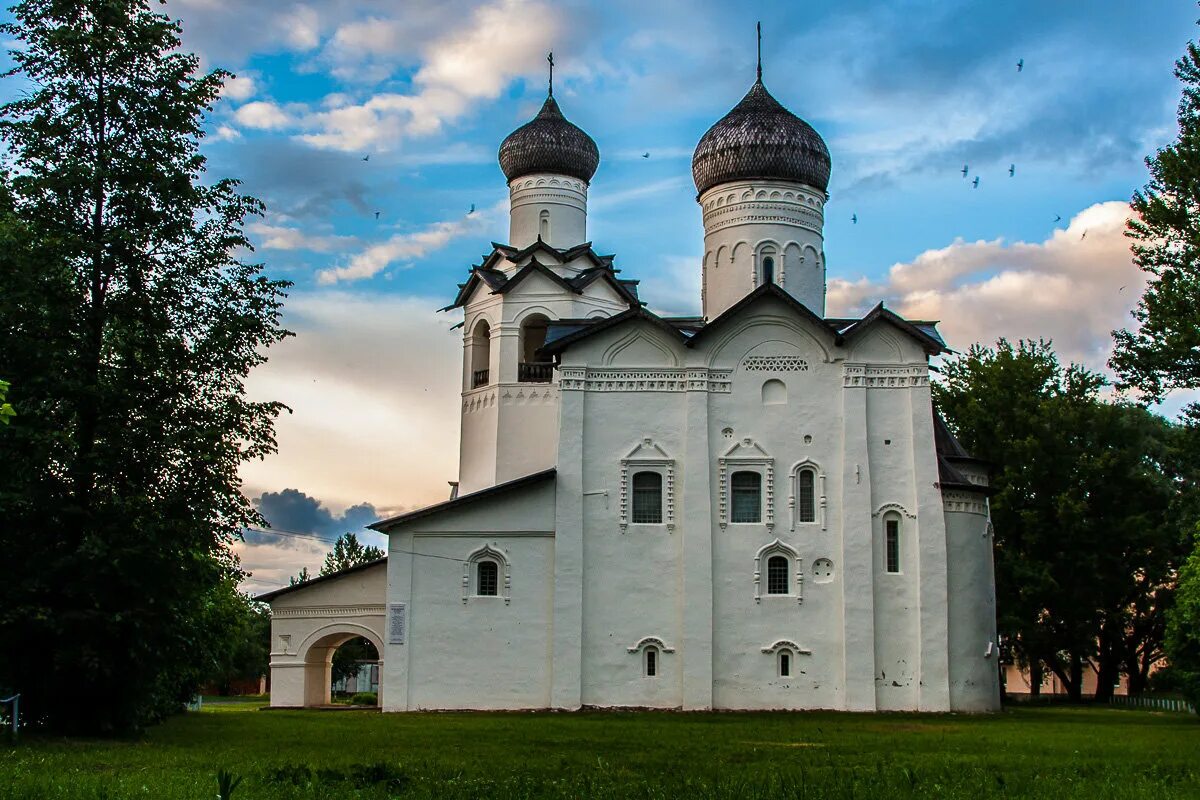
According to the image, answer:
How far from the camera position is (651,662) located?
25.3 m

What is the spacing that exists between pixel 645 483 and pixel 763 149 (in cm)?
876

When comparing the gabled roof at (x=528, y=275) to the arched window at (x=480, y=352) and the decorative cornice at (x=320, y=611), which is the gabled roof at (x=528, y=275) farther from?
the decorative cornice at (x=320, y=611)

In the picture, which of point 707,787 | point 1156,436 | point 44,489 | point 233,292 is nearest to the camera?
point 707,787

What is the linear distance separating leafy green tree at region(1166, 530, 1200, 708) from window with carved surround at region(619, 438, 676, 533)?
377 inches

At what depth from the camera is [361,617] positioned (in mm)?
28328

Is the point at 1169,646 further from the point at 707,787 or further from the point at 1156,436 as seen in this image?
the point at 707,787

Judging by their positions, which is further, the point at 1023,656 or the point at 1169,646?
the point at 1023,656

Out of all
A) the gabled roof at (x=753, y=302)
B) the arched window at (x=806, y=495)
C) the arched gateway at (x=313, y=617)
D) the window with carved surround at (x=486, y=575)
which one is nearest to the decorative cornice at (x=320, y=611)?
the arched gateway at (x=313, y=617)

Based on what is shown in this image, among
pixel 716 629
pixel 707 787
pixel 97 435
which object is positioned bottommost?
pixel 707 787

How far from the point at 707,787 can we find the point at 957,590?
16.9 metres

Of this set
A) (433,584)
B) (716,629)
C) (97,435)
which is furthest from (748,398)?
(97,435)

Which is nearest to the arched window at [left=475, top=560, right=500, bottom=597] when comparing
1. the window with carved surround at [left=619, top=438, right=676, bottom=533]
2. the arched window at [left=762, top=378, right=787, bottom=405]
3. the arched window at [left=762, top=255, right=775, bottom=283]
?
the window with carved surround at [left=619, top=438, right=676, bottom=533]

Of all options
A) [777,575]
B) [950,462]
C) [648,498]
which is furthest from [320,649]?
[950,462]

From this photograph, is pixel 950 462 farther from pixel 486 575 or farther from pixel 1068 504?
pixel 486 575
